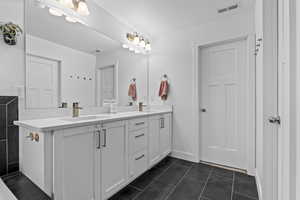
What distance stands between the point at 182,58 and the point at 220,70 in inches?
27.5

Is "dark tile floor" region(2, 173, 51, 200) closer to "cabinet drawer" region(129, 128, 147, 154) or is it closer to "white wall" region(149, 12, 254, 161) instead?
"cabinet drawer" region(129, 128, 147, 154)

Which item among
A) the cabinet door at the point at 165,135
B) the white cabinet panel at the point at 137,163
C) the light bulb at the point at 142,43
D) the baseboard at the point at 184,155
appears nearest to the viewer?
the white cabinet panel at the point at 137,163

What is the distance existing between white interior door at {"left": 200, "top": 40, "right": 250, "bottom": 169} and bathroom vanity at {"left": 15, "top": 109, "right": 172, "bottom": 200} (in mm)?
1342

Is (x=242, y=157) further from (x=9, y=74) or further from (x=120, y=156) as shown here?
(x=9, y=74)

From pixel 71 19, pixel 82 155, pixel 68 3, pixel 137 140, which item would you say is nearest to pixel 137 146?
pixel 137 140

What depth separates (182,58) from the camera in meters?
2.69

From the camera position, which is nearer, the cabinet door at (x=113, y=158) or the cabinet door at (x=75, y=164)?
the cabinet door at (x=75, y=164)

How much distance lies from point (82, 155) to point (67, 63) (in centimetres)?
112

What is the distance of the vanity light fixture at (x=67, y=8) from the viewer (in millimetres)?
1472

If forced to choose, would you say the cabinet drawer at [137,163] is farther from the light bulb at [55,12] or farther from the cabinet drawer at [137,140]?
the light bulb at [55,12]

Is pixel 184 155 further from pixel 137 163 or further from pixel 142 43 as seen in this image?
pixel 142 43

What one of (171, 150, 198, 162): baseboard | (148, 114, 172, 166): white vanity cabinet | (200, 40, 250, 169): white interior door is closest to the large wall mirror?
(148, 114, 172, 166): white vanity cabinet

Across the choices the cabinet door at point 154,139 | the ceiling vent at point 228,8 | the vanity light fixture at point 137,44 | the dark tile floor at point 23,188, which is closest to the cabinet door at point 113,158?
the dark tile floor at point 23,188
